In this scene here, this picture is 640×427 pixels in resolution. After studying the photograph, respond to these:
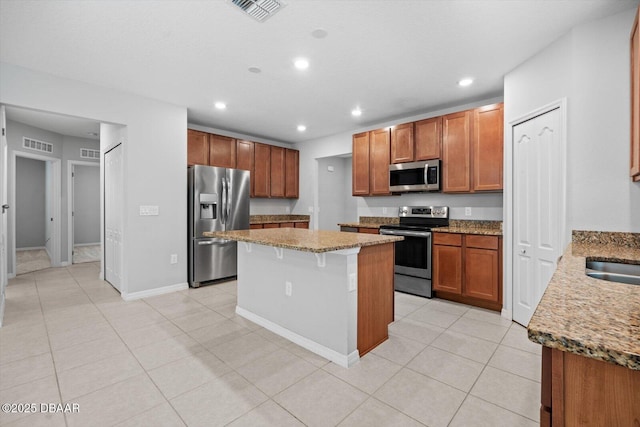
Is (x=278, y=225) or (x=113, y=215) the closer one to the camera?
(x=113, y=215)

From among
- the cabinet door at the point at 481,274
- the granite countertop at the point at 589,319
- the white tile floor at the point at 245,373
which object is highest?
the granite countertop at the point at 589,319

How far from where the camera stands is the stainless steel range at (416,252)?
12.6 feet

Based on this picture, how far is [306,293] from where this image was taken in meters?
2.48

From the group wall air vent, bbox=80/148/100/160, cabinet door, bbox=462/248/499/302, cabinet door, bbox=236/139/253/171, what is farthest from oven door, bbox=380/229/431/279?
wall air vent, bbox=80/148/100/160

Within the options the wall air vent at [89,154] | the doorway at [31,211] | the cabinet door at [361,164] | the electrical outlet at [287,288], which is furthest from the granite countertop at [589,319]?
the doorway at [31,211]

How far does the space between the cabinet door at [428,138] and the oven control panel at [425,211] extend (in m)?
0.76

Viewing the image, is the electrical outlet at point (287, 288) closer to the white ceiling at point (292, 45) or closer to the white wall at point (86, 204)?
the white ceiling at point (292, 45)

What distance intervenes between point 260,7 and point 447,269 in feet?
11.0

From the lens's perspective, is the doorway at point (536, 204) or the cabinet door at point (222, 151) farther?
the cabinet door at point (222, 151)

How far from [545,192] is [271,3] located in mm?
2778

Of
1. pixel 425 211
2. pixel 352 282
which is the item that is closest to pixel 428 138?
pixel 425 211

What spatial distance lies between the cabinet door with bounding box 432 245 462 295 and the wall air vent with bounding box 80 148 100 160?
22.5ft

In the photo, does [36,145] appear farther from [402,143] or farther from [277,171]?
[402,143]

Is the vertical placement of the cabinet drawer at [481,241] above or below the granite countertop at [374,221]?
below
